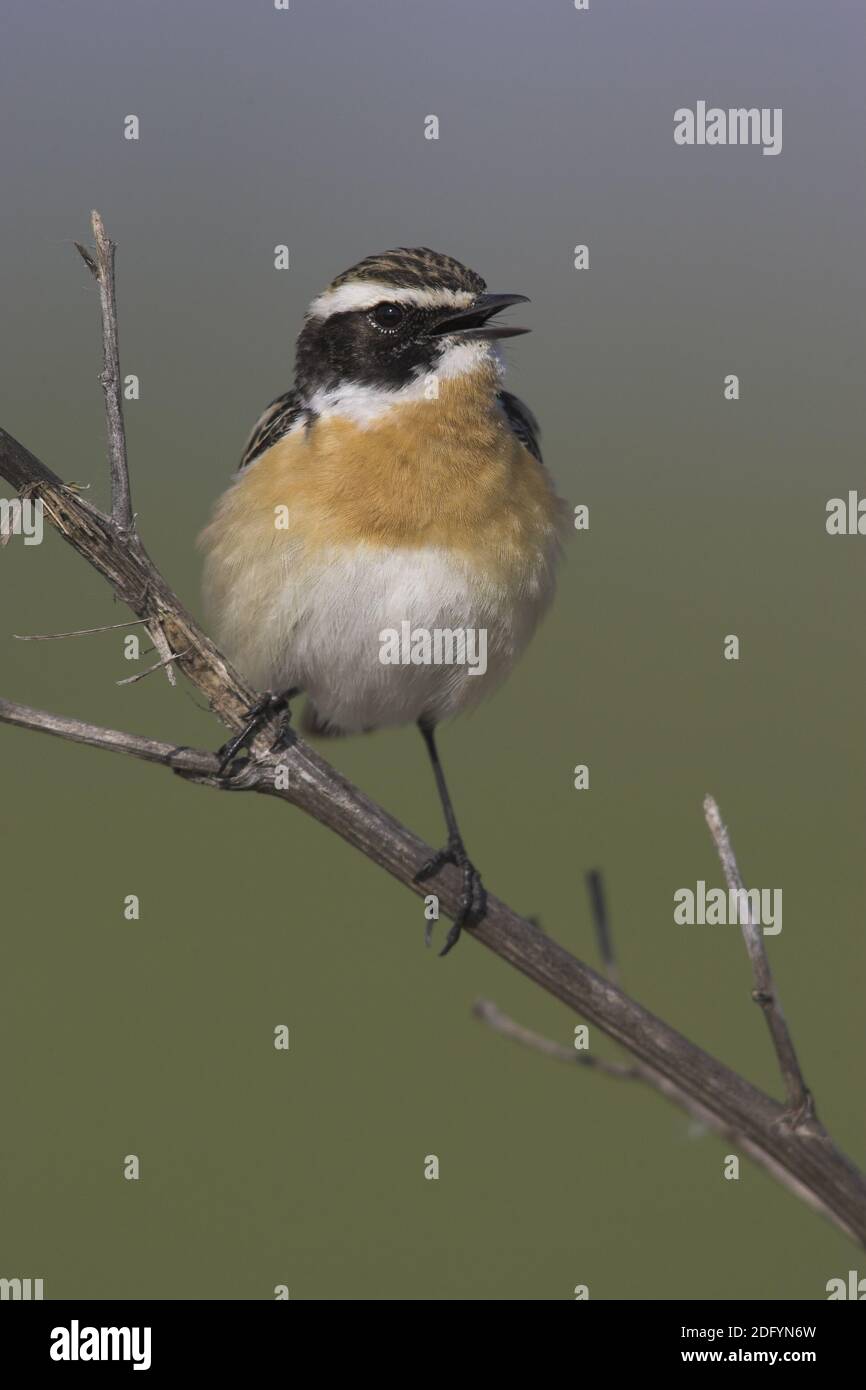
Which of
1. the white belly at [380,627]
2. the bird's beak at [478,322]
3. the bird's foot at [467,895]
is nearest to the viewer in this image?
the bird's foot at [467,895]

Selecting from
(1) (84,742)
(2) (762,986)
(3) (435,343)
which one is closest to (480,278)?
(3) (435,343)

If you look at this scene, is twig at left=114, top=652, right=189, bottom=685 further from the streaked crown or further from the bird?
the streaked crown

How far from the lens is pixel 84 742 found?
2.90 m

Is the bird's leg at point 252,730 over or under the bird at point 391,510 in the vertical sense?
under

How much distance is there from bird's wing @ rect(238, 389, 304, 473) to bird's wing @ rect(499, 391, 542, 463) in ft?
2.54

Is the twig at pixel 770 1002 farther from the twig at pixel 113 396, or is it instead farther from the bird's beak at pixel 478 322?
the bird's beak at pixel 478 322

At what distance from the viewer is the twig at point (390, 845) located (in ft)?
9.27

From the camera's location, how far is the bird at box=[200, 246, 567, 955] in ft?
15.3

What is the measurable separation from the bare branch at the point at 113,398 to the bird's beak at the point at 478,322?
1664 mm

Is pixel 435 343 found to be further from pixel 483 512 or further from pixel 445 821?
pixel 445 821

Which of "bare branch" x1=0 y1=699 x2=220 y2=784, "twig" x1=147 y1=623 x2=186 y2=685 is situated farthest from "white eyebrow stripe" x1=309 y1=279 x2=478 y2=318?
"bare branch" x1=0 y1=699 x2=220 y2=784

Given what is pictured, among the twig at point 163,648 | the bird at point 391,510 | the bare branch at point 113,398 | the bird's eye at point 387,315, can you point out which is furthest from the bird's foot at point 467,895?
the bird's eye at point 387,315

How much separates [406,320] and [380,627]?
1078mm

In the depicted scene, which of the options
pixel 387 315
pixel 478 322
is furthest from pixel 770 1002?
pixel 387 315
